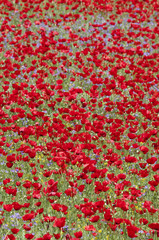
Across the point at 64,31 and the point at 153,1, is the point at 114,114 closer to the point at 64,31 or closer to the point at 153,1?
the point at 64,31

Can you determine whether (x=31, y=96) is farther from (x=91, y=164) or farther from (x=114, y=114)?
(x=91, y=164)

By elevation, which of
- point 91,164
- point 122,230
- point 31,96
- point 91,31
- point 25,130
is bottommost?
point 122,230

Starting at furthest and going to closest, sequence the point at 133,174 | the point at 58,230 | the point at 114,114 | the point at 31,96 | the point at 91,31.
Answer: the point at 91,31, the point at 114,114, the point at 31,96, the point at 133,174, the point at 58,230

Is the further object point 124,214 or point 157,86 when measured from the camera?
point 157,86

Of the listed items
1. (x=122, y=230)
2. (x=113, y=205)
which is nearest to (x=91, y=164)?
(x=113, y=205)

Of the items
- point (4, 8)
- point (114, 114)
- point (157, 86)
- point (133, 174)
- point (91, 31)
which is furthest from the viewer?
point (4, 8)

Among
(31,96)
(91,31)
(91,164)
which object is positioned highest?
(91,31)

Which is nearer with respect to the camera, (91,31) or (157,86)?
(157,86)

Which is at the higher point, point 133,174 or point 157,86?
point 157,86

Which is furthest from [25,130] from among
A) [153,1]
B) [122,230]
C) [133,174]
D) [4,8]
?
[153,1]
